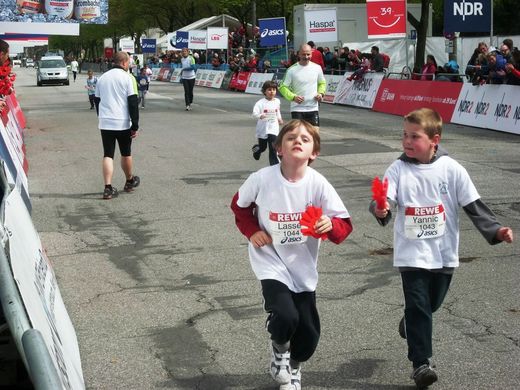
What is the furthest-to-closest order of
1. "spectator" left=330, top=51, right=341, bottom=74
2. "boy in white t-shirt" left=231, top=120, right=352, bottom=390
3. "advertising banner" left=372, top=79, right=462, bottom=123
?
"spectator" left=330, top=51, right=341, bottom=74 → "advertising banner" left=372, top=79, right=462, bottom=123 → "boy in white t-shirt" left=231, top=120, right=352, bottom=390

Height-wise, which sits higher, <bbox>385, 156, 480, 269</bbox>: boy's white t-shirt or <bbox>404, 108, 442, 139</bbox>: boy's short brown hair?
<bbox>404, 108, 442, 139</bbox>: boy's short brown hair

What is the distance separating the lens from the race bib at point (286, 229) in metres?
4.49

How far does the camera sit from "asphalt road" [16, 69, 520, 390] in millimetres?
5090

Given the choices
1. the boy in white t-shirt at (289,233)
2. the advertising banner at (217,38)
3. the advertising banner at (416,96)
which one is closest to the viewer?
the boy in white t-shirt at (289,233)

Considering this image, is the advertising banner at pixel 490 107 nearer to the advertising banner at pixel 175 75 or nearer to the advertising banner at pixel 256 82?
the advertising banner at pixel 256 82

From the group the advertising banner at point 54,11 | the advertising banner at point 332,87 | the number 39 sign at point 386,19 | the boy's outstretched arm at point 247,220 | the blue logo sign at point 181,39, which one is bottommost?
the advertising banner at point 332,87

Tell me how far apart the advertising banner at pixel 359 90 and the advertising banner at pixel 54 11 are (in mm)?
9379

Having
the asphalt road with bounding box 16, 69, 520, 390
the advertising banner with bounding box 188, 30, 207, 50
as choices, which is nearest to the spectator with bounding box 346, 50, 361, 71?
the asphalt road with bounding box 16, 69, 520, 390

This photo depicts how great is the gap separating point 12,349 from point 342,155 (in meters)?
11.1

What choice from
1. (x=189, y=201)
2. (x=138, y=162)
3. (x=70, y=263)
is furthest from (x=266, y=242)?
(x=138, y=162)

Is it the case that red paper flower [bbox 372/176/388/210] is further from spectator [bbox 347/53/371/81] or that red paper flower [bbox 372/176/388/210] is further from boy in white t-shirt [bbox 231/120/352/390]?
spectator [bbox 347/53/371/81]

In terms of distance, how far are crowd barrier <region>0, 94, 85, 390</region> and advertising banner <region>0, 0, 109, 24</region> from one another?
24.3 meters

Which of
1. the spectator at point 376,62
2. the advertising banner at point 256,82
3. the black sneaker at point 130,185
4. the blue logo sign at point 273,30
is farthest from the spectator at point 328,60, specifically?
the black sneaker at point 130,185

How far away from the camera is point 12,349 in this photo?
412 centimetres
